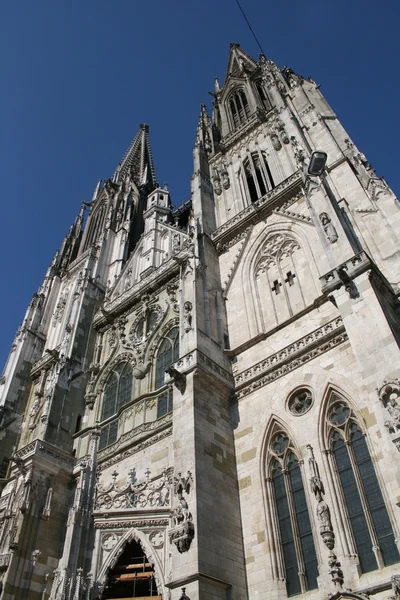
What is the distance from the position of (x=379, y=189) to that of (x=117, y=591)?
12959mm

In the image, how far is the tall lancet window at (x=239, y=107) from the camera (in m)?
26.1

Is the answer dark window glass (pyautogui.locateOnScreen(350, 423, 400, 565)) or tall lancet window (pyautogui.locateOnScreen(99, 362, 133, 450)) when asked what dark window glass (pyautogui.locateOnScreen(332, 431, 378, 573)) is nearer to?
dark window glass (pyautogui.locateOnScreen(350, 423, 400, 565))

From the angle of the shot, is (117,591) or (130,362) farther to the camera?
(130,362)

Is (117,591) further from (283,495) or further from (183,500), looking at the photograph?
(283,495)

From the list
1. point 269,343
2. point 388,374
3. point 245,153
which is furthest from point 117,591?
point 245,153

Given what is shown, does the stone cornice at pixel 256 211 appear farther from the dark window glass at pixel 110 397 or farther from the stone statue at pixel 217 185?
the dark window glass at pixel 110 397

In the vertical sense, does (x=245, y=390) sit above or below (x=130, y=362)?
below

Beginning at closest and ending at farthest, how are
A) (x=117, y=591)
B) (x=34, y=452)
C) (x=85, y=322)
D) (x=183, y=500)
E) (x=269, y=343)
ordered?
1. (x=183, y=500)
2. (x=117, y=591)
3. (x=269, y=343)
4. (x=34, y=452)
5. (x=85, y=322)

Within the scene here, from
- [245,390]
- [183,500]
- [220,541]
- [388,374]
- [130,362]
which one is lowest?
[220,541]

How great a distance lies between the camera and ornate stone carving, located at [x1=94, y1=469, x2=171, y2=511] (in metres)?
12.9

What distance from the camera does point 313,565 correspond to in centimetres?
973

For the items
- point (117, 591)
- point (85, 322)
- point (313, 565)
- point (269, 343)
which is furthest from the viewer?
point (85, 322)

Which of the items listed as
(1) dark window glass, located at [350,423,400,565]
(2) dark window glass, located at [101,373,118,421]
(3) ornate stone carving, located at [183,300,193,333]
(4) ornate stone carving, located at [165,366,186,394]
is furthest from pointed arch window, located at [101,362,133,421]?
(1) dark window glass, located at [350,423,400,565]

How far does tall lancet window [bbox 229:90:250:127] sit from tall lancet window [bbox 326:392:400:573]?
61.5 ft
